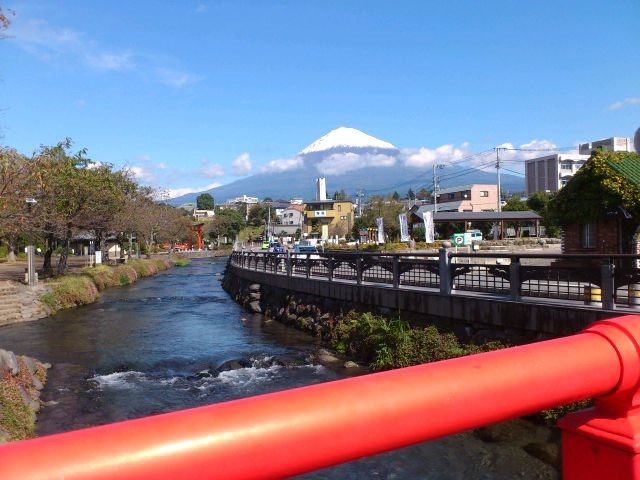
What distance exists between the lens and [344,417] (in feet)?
4.22

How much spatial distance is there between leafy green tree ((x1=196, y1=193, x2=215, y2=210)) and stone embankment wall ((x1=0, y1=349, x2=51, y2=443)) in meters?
177

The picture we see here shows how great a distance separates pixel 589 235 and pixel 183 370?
1254 centimetres

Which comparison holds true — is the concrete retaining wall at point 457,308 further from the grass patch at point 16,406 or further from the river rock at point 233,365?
the grass patch at point 16,406

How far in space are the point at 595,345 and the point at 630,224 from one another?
1652 cm

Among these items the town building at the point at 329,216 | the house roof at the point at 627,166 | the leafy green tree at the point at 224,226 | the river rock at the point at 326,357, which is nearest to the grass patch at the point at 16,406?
the river rock at the point at 326,357

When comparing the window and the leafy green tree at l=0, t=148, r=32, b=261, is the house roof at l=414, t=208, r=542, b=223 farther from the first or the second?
the leafy green tree at l=0, t=148, r=32, b=261

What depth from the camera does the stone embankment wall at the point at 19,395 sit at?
28.7 ft

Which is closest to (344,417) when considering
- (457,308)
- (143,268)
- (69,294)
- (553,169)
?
(457,308)

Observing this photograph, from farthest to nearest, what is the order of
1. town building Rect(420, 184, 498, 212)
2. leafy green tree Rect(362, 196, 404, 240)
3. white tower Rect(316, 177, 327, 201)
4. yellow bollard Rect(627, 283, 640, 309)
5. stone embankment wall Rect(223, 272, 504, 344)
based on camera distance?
white tower Rect(316, 177, 327, 201)
town building Rect(420, 184, 498, 212)
leafy green tree Rect(362, 196, 404, 240)
stone embankment wall Rect(223, 272, 504, 344)
yellow bollard Rect(627, 283, 640, 309)

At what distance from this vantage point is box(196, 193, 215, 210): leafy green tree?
614 feet

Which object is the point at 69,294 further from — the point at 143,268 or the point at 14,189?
the point at 143,268

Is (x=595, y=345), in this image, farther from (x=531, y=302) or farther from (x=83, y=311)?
(x=83, y=311)

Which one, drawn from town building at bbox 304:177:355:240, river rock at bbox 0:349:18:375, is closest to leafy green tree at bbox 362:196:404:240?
town building at bbox 304:177:355:240

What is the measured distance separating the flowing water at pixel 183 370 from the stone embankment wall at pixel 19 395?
0.98 feet
